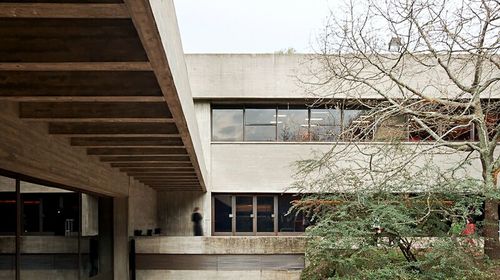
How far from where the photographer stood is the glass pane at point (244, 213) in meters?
17.6

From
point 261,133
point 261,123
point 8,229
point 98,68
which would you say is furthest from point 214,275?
point 98,68

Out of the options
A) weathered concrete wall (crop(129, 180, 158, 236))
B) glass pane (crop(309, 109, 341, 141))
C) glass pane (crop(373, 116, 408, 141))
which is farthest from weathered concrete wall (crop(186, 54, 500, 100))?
glass pane (crop(373, 116, 408, 141))

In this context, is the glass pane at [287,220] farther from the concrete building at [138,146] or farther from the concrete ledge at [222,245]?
the concrete ledge at [222,245]

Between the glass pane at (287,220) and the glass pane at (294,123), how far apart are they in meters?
2.08

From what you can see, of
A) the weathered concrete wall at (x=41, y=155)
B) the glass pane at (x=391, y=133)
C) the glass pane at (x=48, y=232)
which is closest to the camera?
the weathered concrete wall at (x=41, y=155)

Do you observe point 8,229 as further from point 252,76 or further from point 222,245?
point 252,76

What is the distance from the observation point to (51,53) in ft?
12.0

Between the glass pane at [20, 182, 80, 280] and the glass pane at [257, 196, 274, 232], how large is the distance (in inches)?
338

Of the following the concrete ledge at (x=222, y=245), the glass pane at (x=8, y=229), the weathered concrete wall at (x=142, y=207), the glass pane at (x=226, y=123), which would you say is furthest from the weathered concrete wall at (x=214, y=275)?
the glass pane at (x=8, y=229)

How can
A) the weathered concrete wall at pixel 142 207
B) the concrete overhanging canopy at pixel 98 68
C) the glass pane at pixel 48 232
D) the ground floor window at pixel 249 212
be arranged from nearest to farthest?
the concrete overhanging canopy at pixel 98 68 → the glass pane at pixel 48 232 → the weathered concrete wall at pixel 142 207 → the ground floor window at pixel 249 212

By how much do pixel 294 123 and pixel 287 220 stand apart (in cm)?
329

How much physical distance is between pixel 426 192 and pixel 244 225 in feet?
30.2

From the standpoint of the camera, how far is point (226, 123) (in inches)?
687

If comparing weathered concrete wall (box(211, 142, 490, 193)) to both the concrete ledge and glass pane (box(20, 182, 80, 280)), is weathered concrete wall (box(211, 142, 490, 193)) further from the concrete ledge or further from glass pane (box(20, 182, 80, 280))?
glass pane (box(20, 182, 80, 280))
